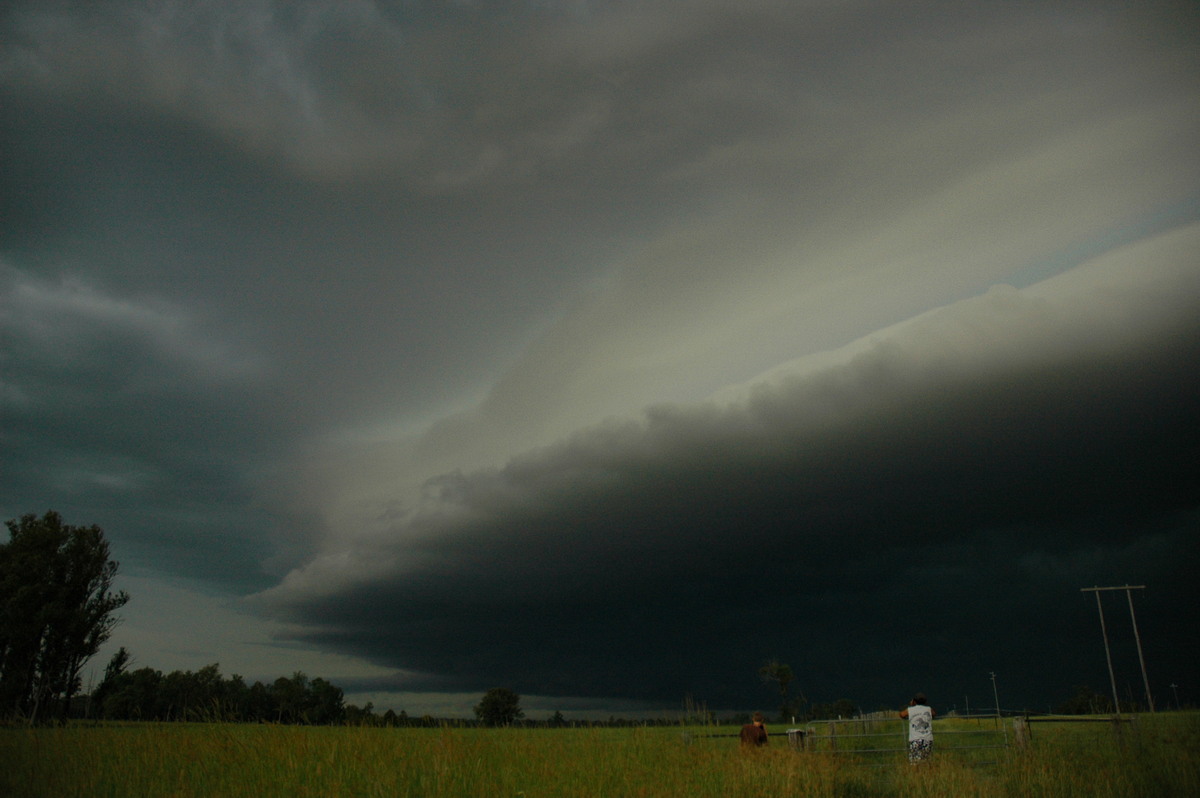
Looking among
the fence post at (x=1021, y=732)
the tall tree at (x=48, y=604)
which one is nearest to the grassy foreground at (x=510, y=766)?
the fence post at (x=1021, y=732)

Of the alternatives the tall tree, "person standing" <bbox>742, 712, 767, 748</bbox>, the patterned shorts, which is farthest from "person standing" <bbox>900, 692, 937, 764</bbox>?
the tall tree

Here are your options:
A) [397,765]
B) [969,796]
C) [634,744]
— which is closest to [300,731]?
[397,765]

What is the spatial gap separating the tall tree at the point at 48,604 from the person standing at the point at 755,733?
153 ft

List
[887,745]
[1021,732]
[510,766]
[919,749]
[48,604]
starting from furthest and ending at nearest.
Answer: [48,604] < [887,745] < [1021,732] < [919,749] < [510,766]

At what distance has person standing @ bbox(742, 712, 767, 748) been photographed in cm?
1869

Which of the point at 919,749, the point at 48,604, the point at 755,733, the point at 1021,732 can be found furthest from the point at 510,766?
the point at 48,604

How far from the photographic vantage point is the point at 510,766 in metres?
12.6

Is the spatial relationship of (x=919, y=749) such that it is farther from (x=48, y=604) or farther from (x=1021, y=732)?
(x=48, y=604)

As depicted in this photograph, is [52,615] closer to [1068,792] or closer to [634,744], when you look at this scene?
[634,744]

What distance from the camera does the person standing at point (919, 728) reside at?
760 inches

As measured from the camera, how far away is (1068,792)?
53.3 ft

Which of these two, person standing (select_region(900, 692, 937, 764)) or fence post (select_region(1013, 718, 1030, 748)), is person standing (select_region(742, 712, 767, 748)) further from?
fence post (select_region(1013, 718, 1030, 748))

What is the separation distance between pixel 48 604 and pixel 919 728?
180ft

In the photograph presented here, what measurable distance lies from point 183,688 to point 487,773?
291 feet
